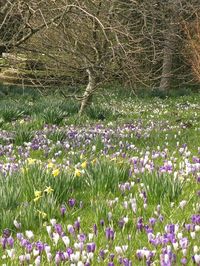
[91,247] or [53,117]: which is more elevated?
[91,247]

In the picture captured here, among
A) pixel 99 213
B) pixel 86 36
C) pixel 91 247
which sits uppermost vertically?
pixel 86 36

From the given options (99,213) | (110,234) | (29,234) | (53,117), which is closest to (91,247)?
(110,234)

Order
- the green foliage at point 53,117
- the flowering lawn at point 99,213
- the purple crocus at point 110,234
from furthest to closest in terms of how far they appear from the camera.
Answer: the green foliage at point 53,117 → the purple crocus at point 110,234 → the flowering lawn at point 99,213

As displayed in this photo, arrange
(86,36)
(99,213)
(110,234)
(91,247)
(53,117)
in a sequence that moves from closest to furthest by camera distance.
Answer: (91,247) → (110,234) → (99,213) → (53,117) → (86,36)

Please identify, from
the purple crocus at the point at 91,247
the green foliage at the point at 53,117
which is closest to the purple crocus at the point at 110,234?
the purple crocus at the point at 91,247

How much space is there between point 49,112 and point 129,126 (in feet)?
6.20

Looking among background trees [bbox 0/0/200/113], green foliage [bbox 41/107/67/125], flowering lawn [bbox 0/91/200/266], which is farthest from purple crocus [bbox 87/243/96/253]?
green foliage [bbox 41/107/67/125]

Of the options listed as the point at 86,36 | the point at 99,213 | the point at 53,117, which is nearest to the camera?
the point at 99,213

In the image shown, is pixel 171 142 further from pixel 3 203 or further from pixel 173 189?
pixel 3 203

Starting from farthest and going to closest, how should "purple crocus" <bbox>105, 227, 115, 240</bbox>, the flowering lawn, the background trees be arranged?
the background trees < "purple crocus" <bbox>105, 227, 115, 240</bbox> < the flowering lawn

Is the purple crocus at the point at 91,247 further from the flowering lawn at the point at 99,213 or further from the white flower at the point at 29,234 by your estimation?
the white flower at the point at 29,234

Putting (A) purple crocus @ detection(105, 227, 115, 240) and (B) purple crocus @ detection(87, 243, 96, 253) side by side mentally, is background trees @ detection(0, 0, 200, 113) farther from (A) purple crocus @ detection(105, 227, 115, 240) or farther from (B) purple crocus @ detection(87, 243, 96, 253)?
(B) purple crocus @ detection(87, 243, 96, 253)

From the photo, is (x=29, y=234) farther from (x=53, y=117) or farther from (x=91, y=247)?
(x=53, y=117)

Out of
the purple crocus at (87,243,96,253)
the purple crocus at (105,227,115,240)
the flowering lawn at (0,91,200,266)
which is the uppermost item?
the purple crocus at (87,243,96,253)
